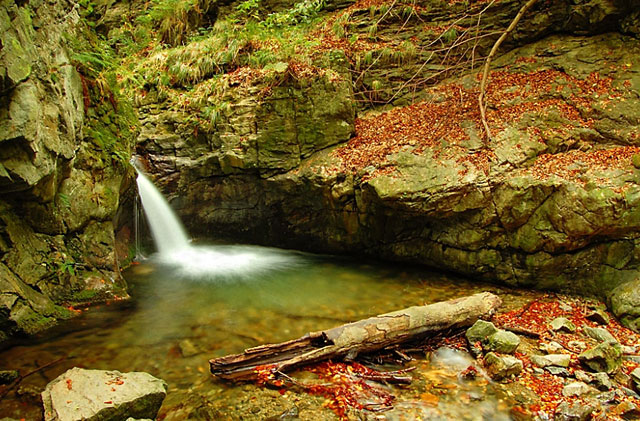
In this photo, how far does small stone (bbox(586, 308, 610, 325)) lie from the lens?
5.02m

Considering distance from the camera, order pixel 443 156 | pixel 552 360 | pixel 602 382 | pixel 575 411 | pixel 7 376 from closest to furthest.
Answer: pixel 575 411
pixel 7 376
pixel 602 382
pixel 552 360
pixel 443 156

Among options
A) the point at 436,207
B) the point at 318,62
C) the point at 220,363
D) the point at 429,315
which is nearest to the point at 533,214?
the point at 436,207

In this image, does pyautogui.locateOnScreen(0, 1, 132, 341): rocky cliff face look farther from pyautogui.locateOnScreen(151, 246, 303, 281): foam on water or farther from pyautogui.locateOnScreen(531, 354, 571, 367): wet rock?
pyautogui.locateOnScreen(531, 354, 571, 367): wet rock

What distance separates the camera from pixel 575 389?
3.50 meters

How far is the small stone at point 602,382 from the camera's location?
357 centimetres

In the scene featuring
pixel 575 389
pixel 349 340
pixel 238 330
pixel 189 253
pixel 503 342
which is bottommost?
pixel 575 389

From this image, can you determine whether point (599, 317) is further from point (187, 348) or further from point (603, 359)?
point (187, 348)

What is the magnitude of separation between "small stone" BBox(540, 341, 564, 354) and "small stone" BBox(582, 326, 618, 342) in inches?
24.8

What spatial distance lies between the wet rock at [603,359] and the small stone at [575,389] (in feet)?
1.47

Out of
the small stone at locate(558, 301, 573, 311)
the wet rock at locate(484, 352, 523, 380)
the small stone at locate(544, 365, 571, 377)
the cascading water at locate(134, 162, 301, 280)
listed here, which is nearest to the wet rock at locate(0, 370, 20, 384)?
the cascading water at locate(134, 162, 301, 280)

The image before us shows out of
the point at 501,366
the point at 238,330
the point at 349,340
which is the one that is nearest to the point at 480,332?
the point at 501,366

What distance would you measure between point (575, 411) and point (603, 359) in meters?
1.14

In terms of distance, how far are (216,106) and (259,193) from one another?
2618 millimetres

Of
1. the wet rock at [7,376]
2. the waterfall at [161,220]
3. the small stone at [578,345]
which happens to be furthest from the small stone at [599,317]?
the waterfall at [161,220]
